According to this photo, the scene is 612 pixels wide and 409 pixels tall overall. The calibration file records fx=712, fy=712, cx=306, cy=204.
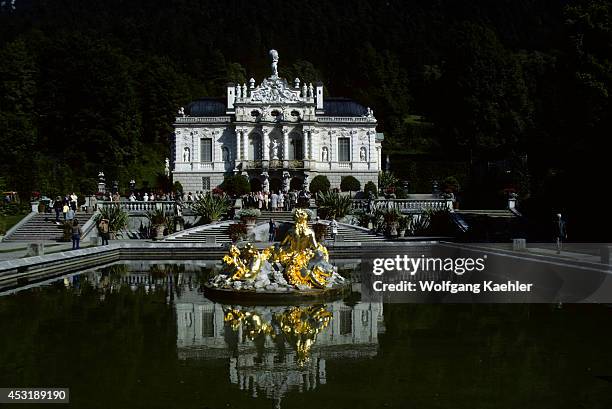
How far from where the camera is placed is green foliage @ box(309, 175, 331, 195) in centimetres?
5928

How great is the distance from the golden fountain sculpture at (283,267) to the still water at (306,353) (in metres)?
1.00

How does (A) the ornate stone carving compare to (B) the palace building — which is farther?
(A) the ornate stone carving

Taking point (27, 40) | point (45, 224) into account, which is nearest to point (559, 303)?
point (45, 224)

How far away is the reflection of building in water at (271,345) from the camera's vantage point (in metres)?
11.0

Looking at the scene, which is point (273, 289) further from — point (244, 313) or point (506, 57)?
point (506, 57)

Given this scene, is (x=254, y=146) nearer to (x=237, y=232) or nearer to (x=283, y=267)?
(x=237, y=232)

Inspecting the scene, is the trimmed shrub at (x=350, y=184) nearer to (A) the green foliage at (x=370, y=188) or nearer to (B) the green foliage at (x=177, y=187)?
(A) the green foliage at (x=370, y=188)

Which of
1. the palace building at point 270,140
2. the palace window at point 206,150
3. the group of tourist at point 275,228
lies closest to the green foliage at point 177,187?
the palace building at point 270,140

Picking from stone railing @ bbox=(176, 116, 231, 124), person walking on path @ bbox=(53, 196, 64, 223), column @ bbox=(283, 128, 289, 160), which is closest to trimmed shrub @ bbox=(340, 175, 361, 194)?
column @ bbox=(283, 128, 289, 160)

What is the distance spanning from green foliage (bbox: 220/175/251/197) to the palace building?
312cm

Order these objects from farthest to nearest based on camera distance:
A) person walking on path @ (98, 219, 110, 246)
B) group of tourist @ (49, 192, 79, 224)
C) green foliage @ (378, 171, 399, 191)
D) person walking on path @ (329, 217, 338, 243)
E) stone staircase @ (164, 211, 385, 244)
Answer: green foliage @ (378, 171, 399, 191), group of tourist @ (49, 192, 79, 224), stone staircase @ (164, 211, 385, 244), person walking on path @ (329, 217, 338, 243), person walking on path @ (98, 219, 110, 246)

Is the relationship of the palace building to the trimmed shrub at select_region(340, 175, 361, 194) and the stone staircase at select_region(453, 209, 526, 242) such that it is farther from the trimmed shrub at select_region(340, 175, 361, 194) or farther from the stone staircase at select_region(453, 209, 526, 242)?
the stone staircase at select_region(453, 209, 526, 242)

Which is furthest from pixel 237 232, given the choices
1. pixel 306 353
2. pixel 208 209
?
pixel 306 353

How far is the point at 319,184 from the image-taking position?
2338 inches
